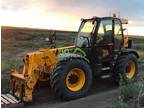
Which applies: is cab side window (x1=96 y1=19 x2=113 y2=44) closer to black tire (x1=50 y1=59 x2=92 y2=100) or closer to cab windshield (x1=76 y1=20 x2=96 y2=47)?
cab windshield (x1=76 y1=20 x2=96 y2=47)

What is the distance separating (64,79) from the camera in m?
11.7

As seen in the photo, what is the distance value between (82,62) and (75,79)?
0.56 metres

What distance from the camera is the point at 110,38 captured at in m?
13.6

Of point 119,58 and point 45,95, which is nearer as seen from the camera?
point 45,95

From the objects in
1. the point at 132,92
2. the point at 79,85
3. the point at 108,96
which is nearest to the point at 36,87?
the point at 79,85

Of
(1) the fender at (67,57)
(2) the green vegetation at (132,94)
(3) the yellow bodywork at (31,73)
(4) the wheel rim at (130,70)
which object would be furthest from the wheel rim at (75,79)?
(4) the wheel rim at (130,70)

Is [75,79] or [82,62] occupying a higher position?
[82,62]

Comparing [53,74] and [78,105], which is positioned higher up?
[53,74]

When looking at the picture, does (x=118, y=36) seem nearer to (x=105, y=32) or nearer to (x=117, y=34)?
(x=117, y=34)

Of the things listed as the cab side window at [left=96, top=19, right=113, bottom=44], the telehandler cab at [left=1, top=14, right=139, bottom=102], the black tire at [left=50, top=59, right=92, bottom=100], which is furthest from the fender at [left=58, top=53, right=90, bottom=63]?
the cab side window at [left=96, top=19, right=113, bottom=44]

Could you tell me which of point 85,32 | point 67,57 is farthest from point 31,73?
point 85,32

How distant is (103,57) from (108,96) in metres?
1.73

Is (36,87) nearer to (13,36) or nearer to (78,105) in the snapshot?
(78,105)

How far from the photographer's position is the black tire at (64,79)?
456 inches
